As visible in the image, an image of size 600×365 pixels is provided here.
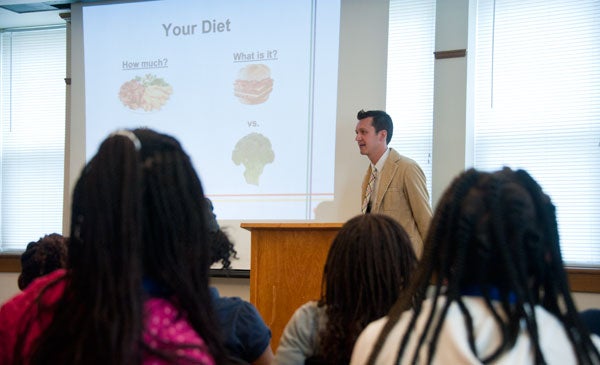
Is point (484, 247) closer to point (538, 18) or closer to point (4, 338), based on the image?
point (4, 338)

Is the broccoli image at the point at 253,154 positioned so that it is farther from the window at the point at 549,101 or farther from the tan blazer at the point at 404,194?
the window at the point at 549,101

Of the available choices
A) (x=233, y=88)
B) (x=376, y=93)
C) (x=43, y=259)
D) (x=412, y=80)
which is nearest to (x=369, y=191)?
(x=376, y=93)

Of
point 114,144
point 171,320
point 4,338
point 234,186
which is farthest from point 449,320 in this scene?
point 234,186

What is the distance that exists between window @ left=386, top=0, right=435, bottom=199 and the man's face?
25 centimetres

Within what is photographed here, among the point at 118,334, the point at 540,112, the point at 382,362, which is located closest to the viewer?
the point at 118,334

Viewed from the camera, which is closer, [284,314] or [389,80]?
[284,314]

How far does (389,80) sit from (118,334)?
11.8ft

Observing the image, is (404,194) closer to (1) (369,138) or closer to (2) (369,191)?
(2) (369,191)

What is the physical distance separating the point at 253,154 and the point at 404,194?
1.05 meters

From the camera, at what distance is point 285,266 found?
3.22 metres

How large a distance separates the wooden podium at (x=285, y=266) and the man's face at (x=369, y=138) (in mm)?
991

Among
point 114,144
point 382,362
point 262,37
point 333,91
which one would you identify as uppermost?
point 262,37

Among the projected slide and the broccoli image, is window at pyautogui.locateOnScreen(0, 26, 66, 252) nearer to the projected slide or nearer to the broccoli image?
the projected slide

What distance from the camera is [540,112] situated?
4.03 m
